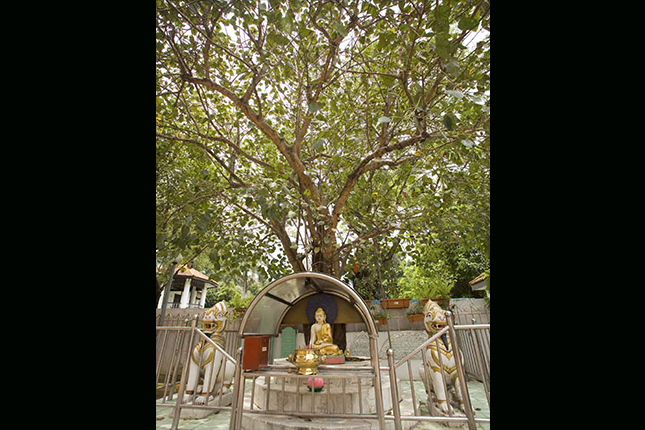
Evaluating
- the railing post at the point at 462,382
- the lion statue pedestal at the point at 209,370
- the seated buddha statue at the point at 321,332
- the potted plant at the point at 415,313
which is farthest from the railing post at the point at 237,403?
the potted plant at the point at 415,313

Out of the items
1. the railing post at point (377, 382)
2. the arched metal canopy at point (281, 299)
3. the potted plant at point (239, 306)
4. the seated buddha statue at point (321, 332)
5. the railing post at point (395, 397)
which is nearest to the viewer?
the railing post at point (395, 397)

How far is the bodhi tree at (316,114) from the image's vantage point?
10.8 ft

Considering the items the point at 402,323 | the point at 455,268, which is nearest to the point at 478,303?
the point at 402,323

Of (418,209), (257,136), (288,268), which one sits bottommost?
(288,268)

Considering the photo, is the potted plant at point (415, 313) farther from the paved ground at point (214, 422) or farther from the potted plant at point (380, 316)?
the paved ground at point (214, 422)

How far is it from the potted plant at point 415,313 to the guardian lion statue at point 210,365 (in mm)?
5535

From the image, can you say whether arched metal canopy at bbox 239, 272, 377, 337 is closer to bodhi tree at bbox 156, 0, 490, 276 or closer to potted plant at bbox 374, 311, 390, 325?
bodhi tree at bbox 156, 0, 490, 276

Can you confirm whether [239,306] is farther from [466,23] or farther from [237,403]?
[466,23]

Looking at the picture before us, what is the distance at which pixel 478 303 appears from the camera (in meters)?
9.64

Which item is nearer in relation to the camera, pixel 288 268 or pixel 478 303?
pixel 288 268
